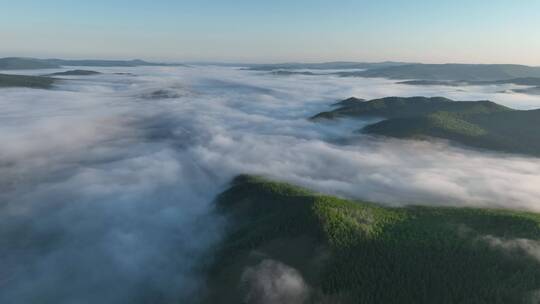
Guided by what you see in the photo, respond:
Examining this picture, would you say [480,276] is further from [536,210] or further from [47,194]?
[47,194]

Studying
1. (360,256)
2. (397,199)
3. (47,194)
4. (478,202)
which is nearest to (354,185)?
(397,199)

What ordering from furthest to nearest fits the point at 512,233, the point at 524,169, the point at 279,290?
the point at 524,169, the point at 512,233, the point at 279,290

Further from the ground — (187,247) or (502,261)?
(502,261)

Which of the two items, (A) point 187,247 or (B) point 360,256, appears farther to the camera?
(A) point 187,247

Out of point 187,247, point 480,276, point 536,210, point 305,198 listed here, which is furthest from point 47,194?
point 536,210

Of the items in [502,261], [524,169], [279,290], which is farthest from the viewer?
[524,169]

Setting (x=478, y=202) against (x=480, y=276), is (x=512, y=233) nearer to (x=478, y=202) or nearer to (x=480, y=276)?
(x=480, y=276)
